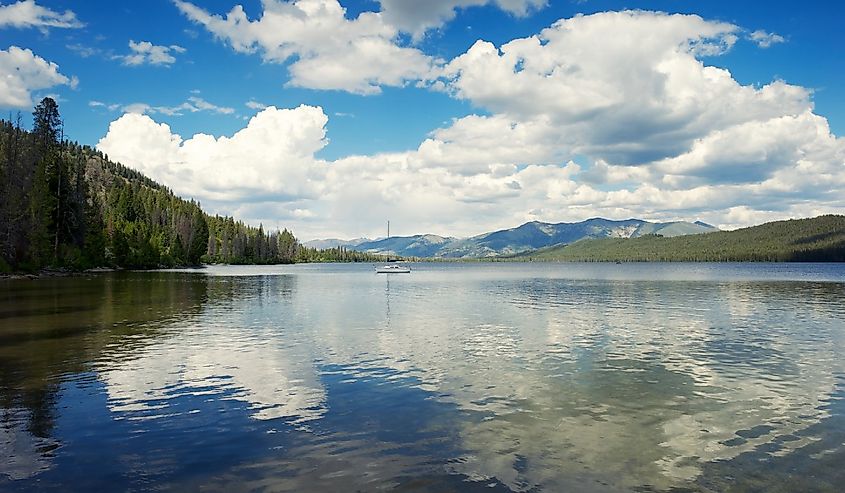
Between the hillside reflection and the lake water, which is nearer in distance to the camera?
the lake water

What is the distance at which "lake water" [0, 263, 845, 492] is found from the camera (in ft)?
48.2

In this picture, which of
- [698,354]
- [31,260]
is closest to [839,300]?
[698,354]

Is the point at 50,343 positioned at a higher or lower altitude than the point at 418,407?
higher

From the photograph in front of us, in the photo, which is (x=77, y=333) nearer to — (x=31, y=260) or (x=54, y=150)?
(x=31, y=260)

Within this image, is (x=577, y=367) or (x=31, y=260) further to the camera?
(x=31, y=260)

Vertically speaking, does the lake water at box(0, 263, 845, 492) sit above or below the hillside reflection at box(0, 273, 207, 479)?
below

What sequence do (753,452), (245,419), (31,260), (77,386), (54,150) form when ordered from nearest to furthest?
(753,452) < (245,419) < (77,386) < (31,260) < (54,150)

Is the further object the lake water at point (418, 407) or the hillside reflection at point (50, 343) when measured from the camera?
the hillside reflection at point (50, 343)

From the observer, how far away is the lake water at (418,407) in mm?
14695

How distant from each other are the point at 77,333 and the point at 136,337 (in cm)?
502

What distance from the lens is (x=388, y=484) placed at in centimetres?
1394

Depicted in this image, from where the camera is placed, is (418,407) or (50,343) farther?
(50,343)

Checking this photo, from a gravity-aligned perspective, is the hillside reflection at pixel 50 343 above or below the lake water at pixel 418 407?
above

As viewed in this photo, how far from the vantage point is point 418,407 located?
21.6 metres
